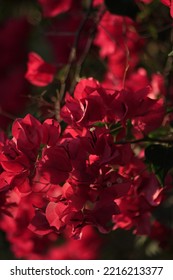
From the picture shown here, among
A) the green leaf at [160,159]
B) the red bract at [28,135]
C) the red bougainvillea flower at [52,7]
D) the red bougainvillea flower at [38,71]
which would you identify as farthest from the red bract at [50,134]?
the red bougainvillea flower at [52,7]

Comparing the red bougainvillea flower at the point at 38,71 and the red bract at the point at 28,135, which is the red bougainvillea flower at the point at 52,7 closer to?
the red bougainvillea flower at the point at 38,71

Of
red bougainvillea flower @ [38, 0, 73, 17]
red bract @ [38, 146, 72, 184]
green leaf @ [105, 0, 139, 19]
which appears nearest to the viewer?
red bract @ [38, 146, 72, 184]

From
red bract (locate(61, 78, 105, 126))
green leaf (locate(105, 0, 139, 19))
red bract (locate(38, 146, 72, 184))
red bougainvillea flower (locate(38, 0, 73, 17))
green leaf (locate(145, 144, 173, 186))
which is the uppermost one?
red bract (locate(61, 78, 105, 126))

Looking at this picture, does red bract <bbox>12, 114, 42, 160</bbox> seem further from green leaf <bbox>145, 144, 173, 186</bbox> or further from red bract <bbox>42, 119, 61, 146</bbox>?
green leaf <bbox>145, 144, 173, 186</bbox>

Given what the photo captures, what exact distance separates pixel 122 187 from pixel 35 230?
0.14 meters

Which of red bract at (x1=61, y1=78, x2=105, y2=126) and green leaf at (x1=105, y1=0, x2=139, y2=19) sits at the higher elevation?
red bract at (x1=61, y1=78, x2=105, y2=126)

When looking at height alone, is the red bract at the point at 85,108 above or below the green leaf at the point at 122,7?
above

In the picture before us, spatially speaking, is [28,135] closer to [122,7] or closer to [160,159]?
[160,159]

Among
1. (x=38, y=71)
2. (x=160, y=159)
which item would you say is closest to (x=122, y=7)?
(x=38, y=71)

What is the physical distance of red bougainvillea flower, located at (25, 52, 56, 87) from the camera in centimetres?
129

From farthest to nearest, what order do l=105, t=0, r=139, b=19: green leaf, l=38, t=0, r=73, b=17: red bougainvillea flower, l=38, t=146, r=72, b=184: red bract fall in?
l=38, t=0, r=73, b=17: red bougainvillea flower
l=105, t=0, r=139, b=19: green leaf
l=38, t=146, r=72, b=184: red bract

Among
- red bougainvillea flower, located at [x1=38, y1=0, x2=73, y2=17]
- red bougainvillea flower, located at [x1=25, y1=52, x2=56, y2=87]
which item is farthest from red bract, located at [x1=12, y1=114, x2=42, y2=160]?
red bougainvillea flower, located at [x1=38, y1=0, x2=73, y2=17]

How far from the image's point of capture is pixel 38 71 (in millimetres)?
1290

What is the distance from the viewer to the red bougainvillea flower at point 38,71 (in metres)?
1.29
